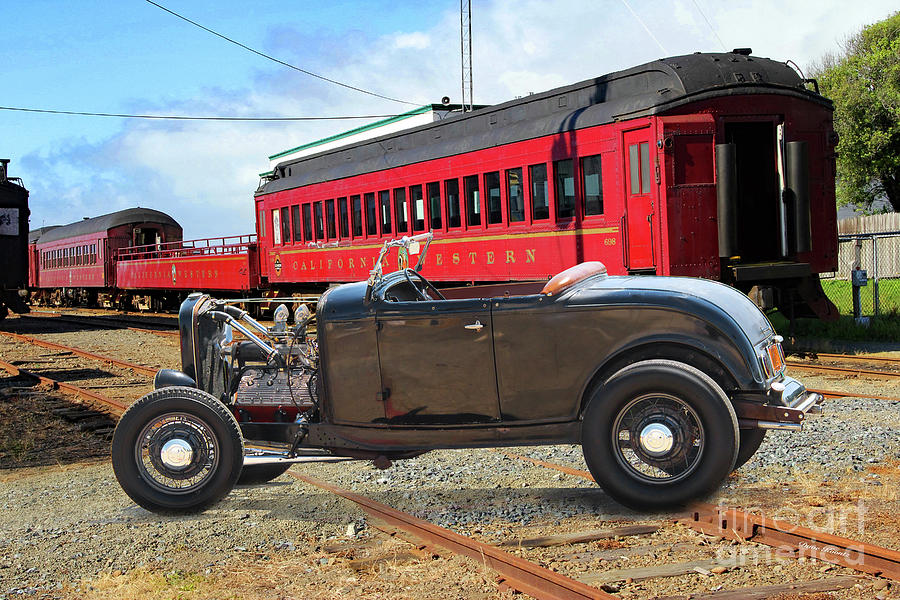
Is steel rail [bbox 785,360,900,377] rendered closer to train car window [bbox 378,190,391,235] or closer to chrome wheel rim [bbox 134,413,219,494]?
chrome wheel rim [bbox 134,413,219,494]

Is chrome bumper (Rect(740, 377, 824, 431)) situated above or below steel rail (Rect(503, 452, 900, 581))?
above

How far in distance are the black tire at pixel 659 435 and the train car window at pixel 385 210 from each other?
1283 cm

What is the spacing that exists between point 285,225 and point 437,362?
17.3m

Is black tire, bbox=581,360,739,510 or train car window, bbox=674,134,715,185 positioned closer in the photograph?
black tire, bbox=581,360,739,510

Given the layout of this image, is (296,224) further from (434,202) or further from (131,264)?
(131,264)

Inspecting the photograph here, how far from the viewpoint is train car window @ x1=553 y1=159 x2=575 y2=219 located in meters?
13.2

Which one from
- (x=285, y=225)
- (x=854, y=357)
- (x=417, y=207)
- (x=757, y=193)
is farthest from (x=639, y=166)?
(x=285, y=225)

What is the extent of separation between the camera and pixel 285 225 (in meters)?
21.8

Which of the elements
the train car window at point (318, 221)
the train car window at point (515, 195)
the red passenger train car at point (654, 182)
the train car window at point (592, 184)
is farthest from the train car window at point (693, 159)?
the train car window at point (318, 221)

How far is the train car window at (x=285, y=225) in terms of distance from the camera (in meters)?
21.6

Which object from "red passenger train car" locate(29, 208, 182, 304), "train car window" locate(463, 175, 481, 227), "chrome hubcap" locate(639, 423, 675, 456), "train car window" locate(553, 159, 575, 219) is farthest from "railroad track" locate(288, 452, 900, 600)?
"red passenger train car" locate(29, 208, 182, 304)

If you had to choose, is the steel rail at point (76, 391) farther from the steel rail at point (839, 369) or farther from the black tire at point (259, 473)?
the steel rail at point (839, 369)

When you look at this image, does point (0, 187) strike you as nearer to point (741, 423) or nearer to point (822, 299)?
point (822, 299)

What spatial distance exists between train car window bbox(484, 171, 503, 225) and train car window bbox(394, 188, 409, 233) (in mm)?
2377
